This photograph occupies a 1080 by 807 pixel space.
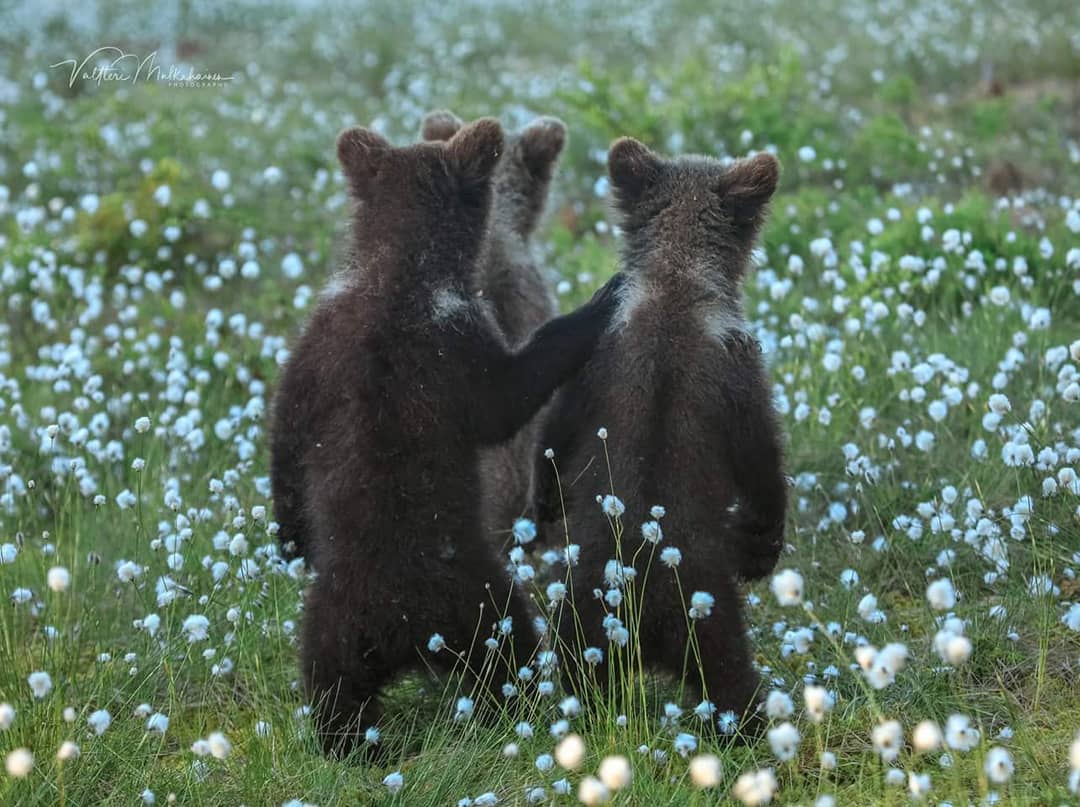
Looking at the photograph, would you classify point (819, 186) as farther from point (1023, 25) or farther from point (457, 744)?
point (457, 744)

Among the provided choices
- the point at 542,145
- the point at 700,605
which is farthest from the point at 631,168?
the point at 542,145

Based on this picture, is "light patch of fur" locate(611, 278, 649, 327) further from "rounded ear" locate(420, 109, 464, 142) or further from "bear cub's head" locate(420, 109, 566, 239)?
"rounded ear" locate(420, 109, 464, 142)

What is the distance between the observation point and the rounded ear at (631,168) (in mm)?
5238

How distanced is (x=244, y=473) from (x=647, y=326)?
8.03 ft

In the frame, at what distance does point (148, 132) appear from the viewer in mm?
11672

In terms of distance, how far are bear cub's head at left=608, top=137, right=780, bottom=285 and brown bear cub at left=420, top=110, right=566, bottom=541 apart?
55 cm

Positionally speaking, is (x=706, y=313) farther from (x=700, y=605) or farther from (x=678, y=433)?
(x=700, y=605)

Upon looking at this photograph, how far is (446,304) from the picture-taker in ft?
16.1

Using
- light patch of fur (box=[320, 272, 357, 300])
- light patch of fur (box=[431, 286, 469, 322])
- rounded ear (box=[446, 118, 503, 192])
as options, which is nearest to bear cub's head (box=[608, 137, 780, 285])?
rounded ear (box=[446, 118, 503, 192])

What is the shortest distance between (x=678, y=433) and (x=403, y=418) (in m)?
0.91

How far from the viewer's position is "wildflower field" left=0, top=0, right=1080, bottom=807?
4.25m

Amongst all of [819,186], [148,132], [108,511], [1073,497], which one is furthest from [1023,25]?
[108,511]
